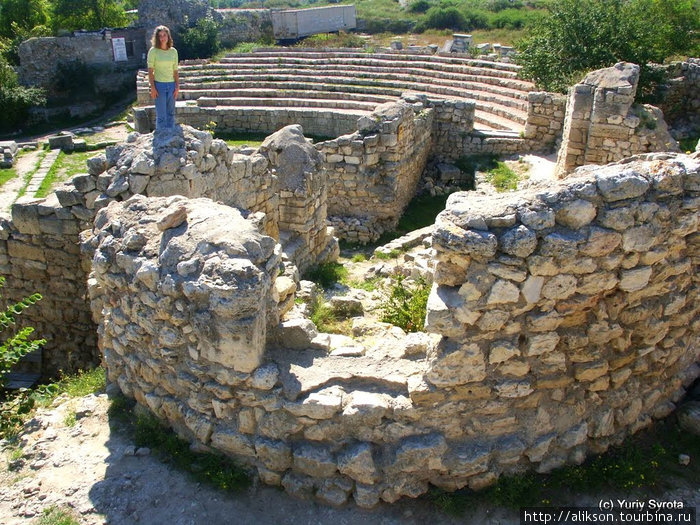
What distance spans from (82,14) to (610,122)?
1001 inches

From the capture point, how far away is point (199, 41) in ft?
86.4

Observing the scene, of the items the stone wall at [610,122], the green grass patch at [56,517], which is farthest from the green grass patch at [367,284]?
the stone wall at [610,122]

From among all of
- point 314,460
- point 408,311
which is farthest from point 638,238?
point 314,460

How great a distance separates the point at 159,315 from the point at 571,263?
305 cm

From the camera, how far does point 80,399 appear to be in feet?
19.0

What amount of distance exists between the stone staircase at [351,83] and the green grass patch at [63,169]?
4.61 metres

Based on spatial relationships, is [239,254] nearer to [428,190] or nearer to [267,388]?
[267,388]

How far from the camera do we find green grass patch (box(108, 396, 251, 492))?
486 cm

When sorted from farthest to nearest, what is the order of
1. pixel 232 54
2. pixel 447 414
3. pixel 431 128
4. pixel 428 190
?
1. pixel 232 54
2. pixel 431 128
3. pixel 428 190
4. pixel 447 414

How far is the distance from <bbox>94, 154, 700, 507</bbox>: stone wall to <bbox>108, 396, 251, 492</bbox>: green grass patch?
116mm

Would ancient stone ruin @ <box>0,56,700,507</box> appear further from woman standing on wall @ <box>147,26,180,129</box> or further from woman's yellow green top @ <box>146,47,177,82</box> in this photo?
woman's yellow green top @ <box>146,47,177,82</box>

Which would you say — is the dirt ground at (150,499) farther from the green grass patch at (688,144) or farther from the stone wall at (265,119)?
the stone wall at (265,119)

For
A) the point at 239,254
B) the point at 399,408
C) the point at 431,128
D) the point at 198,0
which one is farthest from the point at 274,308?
the point at 198,0

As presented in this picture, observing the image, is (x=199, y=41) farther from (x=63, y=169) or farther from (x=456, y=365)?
(x=456, y=365)
